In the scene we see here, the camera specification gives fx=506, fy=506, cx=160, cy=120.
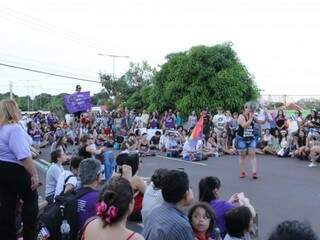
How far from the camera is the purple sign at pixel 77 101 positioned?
15.6 metres

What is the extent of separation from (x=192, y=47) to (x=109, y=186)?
30528 millimetres

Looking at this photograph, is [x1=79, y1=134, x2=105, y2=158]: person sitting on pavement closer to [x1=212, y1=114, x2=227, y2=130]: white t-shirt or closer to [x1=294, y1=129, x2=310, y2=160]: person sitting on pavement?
[x1=294, y1=129, x2=310, y2=160]: person sitting on pavement

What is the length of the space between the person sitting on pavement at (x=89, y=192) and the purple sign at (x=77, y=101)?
34.9ft

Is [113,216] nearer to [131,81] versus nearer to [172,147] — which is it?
[172,147]

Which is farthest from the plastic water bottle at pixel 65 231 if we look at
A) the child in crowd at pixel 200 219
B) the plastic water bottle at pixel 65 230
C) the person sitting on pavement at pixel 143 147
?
the person sitting on pavement at pixel 143 147

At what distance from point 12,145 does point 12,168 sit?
0.25 metres

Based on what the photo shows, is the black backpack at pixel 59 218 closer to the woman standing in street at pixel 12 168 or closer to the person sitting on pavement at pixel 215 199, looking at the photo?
the woman standing in street at pixel 12 168

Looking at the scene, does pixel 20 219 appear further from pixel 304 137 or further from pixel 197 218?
pixel 304 137

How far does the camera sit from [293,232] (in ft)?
6.75

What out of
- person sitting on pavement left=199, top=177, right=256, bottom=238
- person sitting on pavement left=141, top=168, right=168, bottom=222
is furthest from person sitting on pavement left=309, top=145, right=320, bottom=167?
person sitting on pavement left=141, top=168, right=168, bottom=222

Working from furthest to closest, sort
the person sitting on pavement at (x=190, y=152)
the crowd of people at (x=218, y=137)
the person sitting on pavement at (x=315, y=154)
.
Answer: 1. the person sitting on pavement at (x=190, y=152)
2. the crowd of people at (x=218, y=137)
3. the person sitting on pavement at (x=315, y=154)

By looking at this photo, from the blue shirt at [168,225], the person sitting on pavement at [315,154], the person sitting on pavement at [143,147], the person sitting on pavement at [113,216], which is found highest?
the person sitting on pavement at [113,216]

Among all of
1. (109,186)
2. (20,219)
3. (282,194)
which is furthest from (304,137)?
(109,186)

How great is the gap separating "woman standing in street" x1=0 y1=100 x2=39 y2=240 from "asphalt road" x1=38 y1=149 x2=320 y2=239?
8.97 feet
